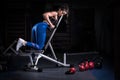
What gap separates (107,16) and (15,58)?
12.9 ft

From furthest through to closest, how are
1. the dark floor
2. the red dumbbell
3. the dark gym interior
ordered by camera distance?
the dark gym interior
the red dumbbell
the dark floor

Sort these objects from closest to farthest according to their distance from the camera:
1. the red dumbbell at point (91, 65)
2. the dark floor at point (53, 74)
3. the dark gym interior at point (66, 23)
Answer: the dark floor at point (53, 74)
the red dumbbell at point (91, 65)
the dark gym interior at point (66, 23)

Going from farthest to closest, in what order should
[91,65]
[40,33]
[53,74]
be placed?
1. [40,33]
2. [91,65]
3. [53,74]

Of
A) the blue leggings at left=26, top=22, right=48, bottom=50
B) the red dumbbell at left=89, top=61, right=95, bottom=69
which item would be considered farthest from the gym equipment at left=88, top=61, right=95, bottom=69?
the blue leggings at left=26, top=22, right=48, bottom=50

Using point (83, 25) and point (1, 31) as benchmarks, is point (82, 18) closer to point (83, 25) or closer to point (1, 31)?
point (83, 25)

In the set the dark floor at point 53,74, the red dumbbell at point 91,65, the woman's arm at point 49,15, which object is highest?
the woman's arm at point 49,15

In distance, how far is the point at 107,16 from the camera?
10047 mm

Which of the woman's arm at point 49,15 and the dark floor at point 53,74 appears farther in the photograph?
the woman's arm at point 49,15

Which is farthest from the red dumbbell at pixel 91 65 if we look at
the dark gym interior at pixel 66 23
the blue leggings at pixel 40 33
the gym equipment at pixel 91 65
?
the dark gym interior at pixel 66 23

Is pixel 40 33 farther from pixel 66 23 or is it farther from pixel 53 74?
pixel 66 23

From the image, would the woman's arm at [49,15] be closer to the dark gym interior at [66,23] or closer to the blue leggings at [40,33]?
the blue leggings at [40,33]

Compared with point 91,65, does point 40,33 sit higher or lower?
higher

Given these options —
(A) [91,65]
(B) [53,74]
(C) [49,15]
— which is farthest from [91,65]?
(C) [49,15]

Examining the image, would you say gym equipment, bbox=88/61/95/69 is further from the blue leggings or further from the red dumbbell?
the blue leggings
